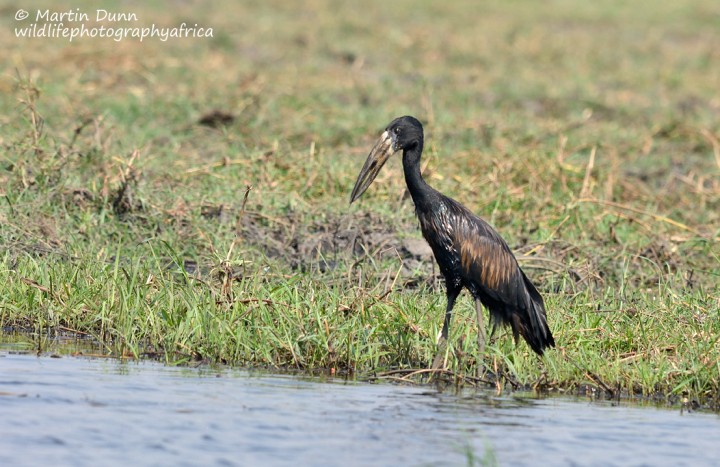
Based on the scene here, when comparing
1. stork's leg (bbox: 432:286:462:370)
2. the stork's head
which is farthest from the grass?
the stork's head

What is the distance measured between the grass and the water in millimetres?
415

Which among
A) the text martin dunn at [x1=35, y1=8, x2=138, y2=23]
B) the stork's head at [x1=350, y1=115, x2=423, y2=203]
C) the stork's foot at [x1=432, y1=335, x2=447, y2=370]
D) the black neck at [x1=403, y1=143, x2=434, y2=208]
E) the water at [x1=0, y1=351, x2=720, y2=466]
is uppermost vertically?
the text martin dunn at [x1=35, y1=8, x2=138, y2=23]

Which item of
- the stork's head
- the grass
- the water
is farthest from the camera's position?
the stork's head

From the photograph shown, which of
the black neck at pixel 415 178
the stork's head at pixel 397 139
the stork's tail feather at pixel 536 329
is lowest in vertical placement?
the stork's tail feather at pixel 536 329

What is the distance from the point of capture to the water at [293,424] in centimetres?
532

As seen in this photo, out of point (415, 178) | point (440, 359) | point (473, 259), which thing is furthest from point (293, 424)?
point (415, 178)

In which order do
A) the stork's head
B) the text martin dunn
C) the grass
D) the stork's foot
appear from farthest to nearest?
the text martin dunn < the stork's head < the grass < the stork's foot

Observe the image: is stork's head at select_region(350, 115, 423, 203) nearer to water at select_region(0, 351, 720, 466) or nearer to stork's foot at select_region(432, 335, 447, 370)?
stork's foot at select_region(432, 335, 447, 370)

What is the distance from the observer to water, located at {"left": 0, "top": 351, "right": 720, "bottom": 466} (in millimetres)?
5324

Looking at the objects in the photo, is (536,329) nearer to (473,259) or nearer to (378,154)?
(473,259)

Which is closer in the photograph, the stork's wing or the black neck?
the stork's wing

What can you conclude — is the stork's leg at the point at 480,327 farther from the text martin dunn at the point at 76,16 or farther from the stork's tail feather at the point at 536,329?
the text martin dunn at the point at 76,16

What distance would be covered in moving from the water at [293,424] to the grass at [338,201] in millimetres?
415

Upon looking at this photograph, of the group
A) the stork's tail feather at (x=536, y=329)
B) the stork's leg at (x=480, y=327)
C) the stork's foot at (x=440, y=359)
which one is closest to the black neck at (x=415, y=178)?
the stork's leg at (x=480, y=327)
